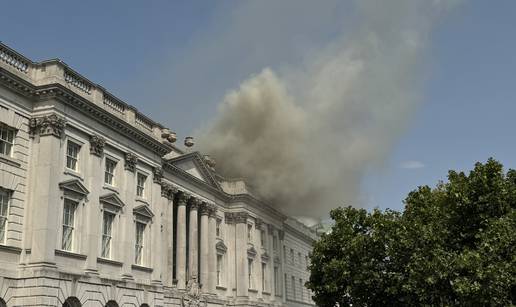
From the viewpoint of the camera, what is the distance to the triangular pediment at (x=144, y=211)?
35.3m

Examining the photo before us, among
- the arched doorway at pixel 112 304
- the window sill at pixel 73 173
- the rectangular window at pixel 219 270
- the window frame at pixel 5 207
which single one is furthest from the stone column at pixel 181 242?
the window frame at pixel 5 207

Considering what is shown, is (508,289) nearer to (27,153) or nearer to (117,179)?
(117,179)

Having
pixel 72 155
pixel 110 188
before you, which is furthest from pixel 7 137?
pixel 110 188

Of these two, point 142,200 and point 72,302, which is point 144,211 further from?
point 72,302

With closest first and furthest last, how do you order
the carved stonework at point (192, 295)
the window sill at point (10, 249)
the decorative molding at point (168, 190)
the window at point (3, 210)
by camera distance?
the window sill at point (10, 249)
the window at point (3, 210)
the decorative molding at point (168, 190)
the carved stonework at point (192, 295)

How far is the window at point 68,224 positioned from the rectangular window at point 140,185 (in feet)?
20.9

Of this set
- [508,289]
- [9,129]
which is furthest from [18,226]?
[508,289]

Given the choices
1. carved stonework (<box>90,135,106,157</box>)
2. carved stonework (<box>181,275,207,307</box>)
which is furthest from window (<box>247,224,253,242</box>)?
carved stonework (<box>90,135,106,157</box>)

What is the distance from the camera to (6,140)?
2791cm

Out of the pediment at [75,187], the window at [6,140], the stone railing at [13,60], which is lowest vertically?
the pediment at [75,187]

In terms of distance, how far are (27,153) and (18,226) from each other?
3605 mm

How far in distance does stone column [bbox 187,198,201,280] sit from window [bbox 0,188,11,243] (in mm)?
20041

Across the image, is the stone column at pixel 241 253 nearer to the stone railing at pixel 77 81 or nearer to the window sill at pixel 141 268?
the window sill at pixel 141 268

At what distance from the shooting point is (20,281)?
27.1 m
